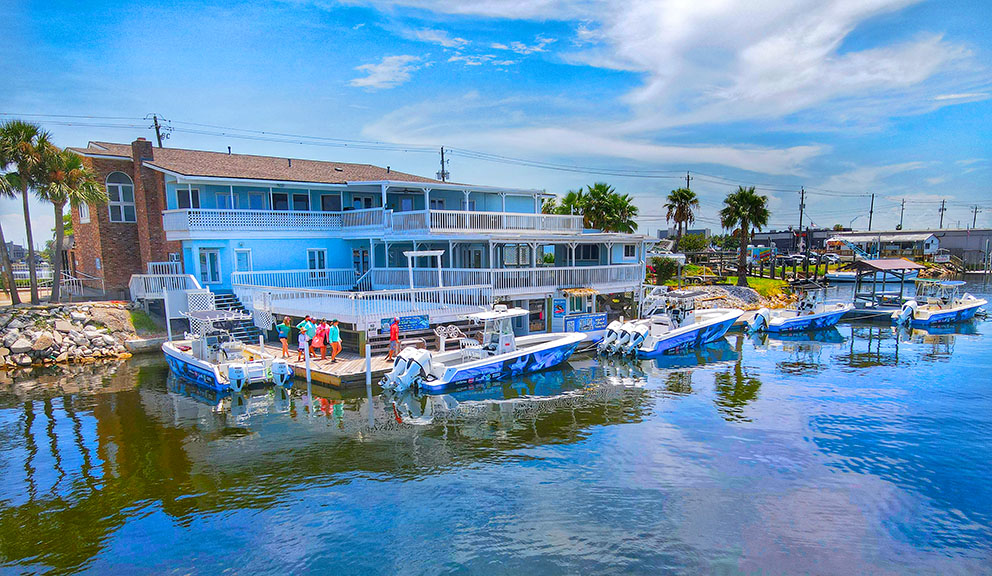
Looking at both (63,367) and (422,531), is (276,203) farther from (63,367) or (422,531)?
(422,531)

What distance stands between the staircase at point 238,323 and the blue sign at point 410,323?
6723 mm

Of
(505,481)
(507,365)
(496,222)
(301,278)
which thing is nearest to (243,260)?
(301,278)

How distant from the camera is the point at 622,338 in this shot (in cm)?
2264

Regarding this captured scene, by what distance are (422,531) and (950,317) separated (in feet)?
128

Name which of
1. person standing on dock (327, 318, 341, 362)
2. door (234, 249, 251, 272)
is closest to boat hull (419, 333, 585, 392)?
person standing on dock (327, 318, 341, 362)

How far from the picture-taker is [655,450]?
12.6 meters

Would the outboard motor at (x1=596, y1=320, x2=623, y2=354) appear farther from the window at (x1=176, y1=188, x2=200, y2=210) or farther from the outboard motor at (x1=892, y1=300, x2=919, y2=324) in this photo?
the outboard motor at (x1=892, y1=300, x2=919, y2=324)

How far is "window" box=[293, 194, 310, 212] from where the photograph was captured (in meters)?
27.3

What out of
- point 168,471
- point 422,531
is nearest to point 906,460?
point 422,531

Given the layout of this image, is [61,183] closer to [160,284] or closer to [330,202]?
[160,284]

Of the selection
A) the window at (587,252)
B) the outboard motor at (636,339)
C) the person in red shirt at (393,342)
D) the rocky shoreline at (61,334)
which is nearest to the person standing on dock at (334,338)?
the person in red shirt at (393,342)

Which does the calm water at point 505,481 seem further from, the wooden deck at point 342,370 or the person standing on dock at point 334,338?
the person standing on dock at point 334,338

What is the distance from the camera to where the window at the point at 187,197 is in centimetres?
2505

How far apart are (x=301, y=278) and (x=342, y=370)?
1021 centimetres
